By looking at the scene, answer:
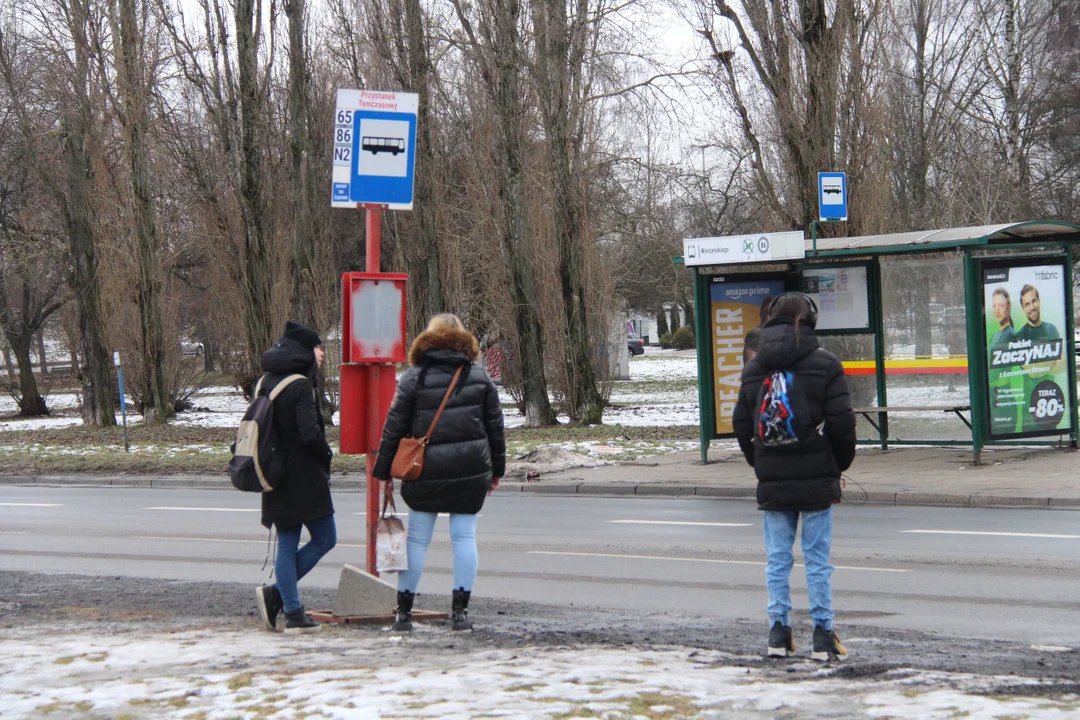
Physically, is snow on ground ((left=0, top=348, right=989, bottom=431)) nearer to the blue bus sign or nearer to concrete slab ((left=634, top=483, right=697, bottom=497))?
concrete slab ((left=634, top=483, right=697, bottom=497))

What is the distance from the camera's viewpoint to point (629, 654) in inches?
232

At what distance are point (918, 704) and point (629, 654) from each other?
1.54m

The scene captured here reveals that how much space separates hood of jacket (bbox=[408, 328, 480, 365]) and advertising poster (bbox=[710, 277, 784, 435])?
1051cm

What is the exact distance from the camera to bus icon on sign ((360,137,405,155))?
750 centimetres

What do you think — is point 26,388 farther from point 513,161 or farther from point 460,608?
point 460,608

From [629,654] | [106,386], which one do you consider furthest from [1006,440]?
[106,386]

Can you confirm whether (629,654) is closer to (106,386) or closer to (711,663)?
(711,663)

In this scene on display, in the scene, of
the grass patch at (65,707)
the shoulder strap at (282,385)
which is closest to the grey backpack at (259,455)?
the shoulder strap at (282,385)

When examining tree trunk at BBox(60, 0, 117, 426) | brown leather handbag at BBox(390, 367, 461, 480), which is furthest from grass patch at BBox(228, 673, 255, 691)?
tree trunk at BBox(60, 0, 117, 426)

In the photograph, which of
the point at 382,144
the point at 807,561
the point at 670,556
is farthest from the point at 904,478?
the point at 382,144

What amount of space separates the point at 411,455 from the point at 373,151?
2.04m

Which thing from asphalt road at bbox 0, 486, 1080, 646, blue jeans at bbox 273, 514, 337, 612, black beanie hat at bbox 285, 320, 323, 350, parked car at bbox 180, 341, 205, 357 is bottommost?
asphalt road at bbox 0, 486, 1080, 646

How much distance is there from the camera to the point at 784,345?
19.9 feet

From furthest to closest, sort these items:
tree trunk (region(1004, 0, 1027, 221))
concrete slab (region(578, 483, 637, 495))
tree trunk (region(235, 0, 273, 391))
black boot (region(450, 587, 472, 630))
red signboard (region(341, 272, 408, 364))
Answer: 1. tree trunk (region(1004, 0, 1027, 221))
2. tree trunk (region(235, 0, 273, 391))
3. concrete slab (region(578, 483, 637, 495))
4. red signboard (region(341, 272, 408, 364))
5. black boot (region(450, 587, 472, 630))
